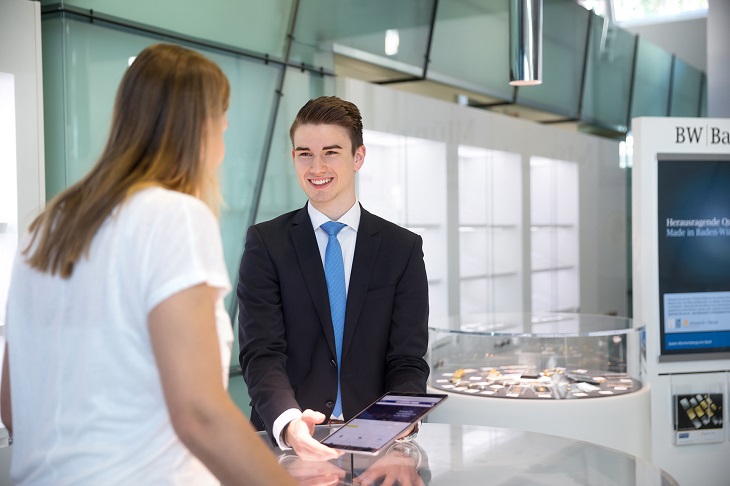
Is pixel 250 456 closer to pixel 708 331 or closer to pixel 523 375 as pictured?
pixel 523 375

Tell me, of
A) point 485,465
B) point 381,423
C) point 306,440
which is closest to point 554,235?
point 485,465

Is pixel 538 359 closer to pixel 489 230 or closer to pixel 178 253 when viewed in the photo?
pixel 178 253

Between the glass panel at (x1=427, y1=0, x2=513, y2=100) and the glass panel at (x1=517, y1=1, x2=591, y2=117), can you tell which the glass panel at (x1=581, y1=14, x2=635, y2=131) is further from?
the glass panel at (x1=427, y1=0, x2=513, y2=100)

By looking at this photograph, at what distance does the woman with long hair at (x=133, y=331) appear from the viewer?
1.15 m

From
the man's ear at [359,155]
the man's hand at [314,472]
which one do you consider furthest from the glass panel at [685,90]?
the man's hand at [314,472]

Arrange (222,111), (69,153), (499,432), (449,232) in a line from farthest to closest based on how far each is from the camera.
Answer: (449,232), (69,153), (499,432), (222,111)

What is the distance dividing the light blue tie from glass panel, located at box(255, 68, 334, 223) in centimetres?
315

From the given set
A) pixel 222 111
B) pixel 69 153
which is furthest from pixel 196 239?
pixel 69 153

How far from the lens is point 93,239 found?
119cm

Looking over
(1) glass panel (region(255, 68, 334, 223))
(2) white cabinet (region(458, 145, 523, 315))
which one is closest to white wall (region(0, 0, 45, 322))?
(1) glass panel (region(255, 68, 334, 223))

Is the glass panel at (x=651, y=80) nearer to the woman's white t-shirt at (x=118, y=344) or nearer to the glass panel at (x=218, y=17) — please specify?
the glass panel at (x=218, y=17)

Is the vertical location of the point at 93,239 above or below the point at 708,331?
above

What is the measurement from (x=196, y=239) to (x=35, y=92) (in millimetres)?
3230

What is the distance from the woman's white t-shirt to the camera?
1.16 metres
